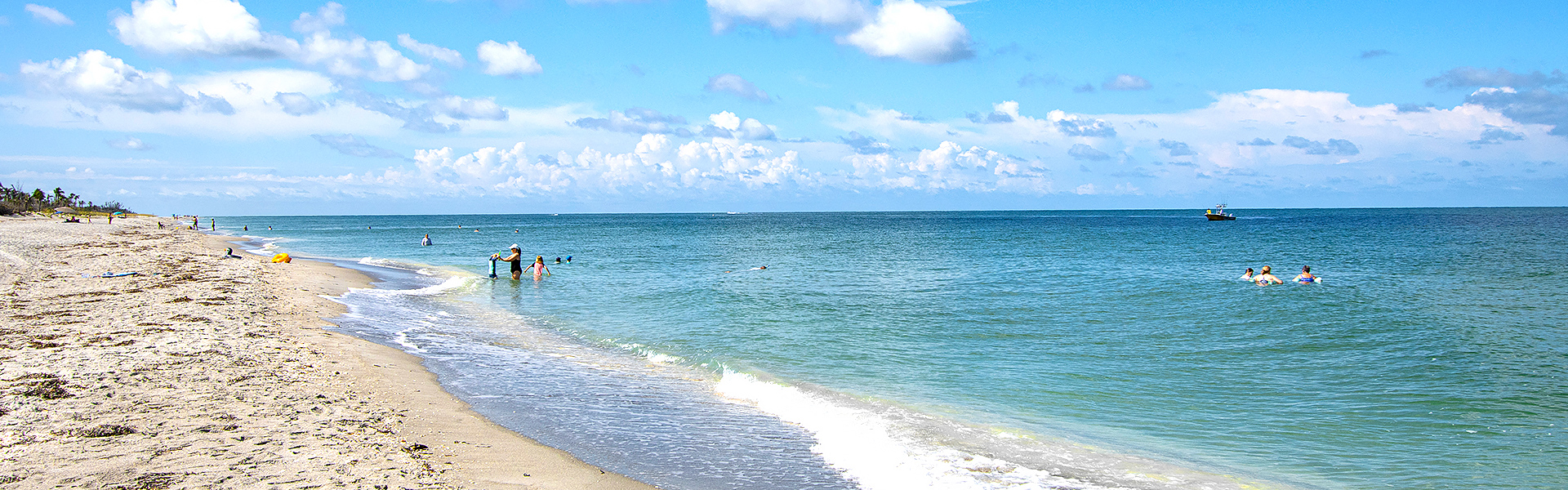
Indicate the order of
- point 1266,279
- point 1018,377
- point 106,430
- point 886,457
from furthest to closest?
A: point 1266,279 → point 1018,377 → point 886,457 → point 106,430

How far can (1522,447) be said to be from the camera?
400 inches

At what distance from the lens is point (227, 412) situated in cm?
934

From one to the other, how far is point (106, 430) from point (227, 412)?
46.9 inches

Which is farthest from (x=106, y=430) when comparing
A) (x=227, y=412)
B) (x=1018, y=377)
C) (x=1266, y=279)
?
(x=1266, y=279)

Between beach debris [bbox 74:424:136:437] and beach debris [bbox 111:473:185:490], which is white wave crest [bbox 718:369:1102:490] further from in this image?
beach debris [bbox 74:424:136:437]

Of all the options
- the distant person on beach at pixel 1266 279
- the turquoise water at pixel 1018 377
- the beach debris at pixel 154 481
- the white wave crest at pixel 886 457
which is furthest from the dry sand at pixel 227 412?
the distant person on beach at pixel 1266 279

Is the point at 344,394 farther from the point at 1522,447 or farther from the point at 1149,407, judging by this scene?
the point at 1522,447

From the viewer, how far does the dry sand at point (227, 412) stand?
7340mm

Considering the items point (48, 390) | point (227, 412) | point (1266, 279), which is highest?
point (1266, 279)

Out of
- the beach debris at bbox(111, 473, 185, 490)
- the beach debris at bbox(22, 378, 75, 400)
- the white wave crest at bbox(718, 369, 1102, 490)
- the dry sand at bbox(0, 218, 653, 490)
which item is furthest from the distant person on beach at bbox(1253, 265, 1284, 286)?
the beach debris at bbox(22, 378, 75, 400)

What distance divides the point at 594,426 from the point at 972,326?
12318 mm

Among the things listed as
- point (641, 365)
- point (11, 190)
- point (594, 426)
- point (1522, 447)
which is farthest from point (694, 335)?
point (11, 190)

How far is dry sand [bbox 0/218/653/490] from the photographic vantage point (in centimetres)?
734

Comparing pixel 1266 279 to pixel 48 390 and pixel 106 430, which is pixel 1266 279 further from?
pixel 48 390
